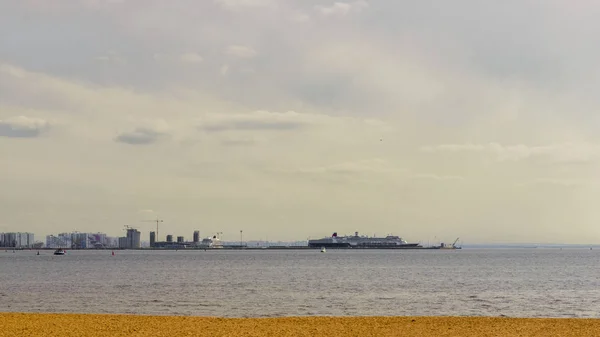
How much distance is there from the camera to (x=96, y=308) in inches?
1684

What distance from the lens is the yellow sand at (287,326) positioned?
23.5 metres

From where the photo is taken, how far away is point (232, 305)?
4275cm

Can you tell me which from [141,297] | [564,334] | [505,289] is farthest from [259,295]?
[564,334]

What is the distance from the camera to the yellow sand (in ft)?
77.2

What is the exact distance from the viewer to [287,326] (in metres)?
25.4

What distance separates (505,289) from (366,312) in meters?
26.0

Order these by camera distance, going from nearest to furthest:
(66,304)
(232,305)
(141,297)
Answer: (232,305), (66,304), (141,297)

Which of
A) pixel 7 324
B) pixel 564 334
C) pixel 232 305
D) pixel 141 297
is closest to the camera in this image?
pixel 564 334

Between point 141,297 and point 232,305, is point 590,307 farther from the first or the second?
point 141,297

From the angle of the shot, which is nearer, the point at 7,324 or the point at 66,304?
the point at 7,324

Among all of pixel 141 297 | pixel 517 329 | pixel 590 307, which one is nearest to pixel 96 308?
pixel 141 297

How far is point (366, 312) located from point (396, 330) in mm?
13995

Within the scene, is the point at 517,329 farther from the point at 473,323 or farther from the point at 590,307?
the point at 590,307

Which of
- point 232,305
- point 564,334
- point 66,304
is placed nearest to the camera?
point 564,334
